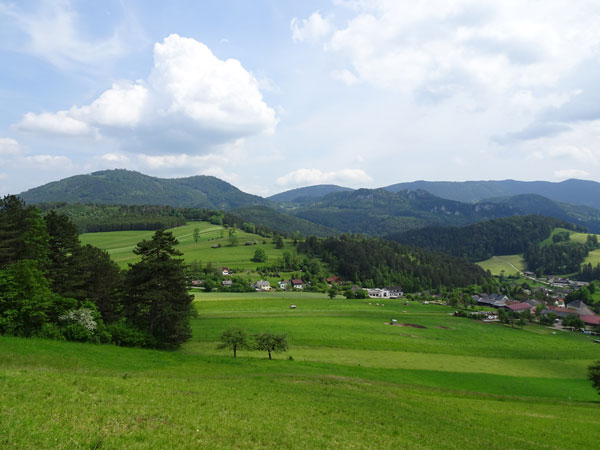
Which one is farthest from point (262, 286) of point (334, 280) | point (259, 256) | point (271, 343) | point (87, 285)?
point (87, 285)

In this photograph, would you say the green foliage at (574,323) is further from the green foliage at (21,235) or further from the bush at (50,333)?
the green foliage at (21,235)

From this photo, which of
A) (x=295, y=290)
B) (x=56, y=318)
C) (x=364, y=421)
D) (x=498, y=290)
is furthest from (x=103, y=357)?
(x=498, y=290)

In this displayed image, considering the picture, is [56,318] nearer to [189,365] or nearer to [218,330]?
[189,365]

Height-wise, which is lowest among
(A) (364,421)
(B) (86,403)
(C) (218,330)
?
Answer: (C) (218,330)

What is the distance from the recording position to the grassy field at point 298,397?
13.7 metres

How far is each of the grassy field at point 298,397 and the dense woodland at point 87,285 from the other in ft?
16.8

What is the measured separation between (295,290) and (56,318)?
105572 mm

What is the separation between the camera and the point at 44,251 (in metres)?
42.8

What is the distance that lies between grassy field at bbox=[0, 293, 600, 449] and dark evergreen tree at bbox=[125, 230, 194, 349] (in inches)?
182

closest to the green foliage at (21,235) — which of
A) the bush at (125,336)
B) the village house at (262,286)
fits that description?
the bush at (125,336)

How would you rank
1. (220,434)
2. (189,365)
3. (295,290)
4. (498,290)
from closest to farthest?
(220,434) → (189,365) → (295,290) → (498,290)

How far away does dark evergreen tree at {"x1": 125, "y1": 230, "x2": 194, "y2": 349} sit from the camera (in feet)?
143

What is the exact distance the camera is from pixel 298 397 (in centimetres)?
2422

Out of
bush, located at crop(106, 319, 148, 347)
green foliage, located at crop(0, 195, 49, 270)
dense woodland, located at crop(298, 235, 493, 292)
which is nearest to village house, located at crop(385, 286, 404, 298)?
dense woodland, located at crop(298, 235, 493, 292)
